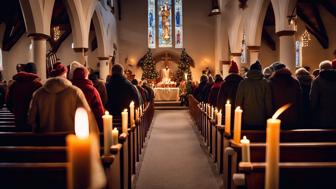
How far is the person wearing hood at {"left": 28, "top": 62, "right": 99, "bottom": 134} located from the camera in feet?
11.5

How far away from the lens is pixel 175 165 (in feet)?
18.8

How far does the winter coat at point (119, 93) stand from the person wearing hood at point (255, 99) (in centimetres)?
188

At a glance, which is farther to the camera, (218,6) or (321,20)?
(218,6)

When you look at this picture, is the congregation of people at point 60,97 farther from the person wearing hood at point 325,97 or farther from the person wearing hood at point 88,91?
the person wearing hood at point 325,97

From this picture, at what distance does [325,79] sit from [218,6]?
16.7 meters

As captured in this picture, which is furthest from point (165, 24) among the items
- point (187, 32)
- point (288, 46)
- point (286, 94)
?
point (286, 94)

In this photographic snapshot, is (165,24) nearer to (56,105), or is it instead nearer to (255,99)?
(255,99)

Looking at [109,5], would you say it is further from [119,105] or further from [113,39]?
[119,105]

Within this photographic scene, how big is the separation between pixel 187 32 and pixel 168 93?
20.1ft

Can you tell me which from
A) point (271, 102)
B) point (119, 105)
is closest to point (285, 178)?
point (271, 102)

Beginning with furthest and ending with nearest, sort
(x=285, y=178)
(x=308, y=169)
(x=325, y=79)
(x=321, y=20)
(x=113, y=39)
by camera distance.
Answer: (x=113, y=39)
(x=321, y=20)
(x=325, y=79)
(x=285, y=178)
(x=308, y=169)

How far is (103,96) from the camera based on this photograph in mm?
5852

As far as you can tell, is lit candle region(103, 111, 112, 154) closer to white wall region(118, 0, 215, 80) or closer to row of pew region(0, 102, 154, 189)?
row of pew region(0, 102, 154, 189)

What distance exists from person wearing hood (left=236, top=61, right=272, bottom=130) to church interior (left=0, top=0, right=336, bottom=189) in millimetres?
13
